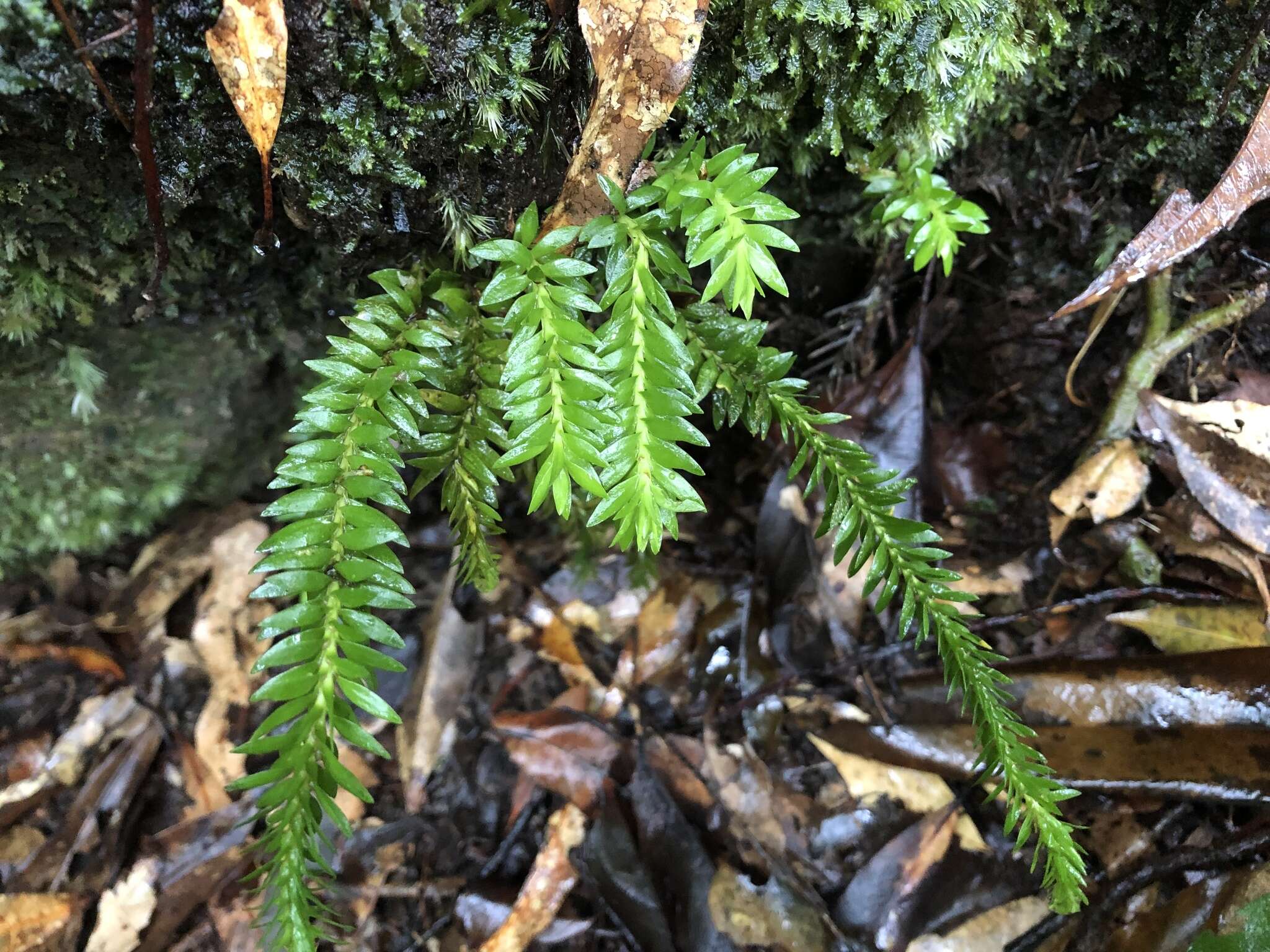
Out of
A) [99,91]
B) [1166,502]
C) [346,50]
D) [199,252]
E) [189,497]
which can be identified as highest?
[346,50]

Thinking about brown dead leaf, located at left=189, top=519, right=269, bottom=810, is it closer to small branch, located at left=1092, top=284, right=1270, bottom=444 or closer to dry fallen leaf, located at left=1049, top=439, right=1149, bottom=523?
dry fallen leaf, located at left=1049, top=439, right=1149, bottom=523

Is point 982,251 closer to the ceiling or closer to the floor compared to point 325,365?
closer to the ceiling

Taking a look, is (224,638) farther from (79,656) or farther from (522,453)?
(522,453)

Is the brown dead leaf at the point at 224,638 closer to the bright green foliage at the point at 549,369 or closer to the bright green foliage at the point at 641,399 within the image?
the bright green foliage at the point at 549,369

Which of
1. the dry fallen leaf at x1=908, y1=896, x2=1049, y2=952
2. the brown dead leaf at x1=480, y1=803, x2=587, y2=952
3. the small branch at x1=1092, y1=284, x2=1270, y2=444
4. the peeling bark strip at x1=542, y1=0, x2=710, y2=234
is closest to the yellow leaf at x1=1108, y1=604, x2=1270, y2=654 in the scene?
the small branch at x1=1092, y1=284, x2=1270, y2=444

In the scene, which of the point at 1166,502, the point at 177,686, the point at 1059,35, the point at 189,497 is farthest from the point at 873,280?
the point at 177,686

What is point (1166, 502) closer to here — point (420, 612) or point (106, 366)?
point (420, 612)

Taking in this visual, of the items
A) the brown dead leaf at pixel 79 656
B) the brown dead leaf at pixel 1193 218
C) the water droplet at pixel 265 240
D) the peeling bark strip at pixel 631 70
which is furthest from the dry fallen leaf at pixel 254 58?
the brown dead leaf at pixel 79 656
